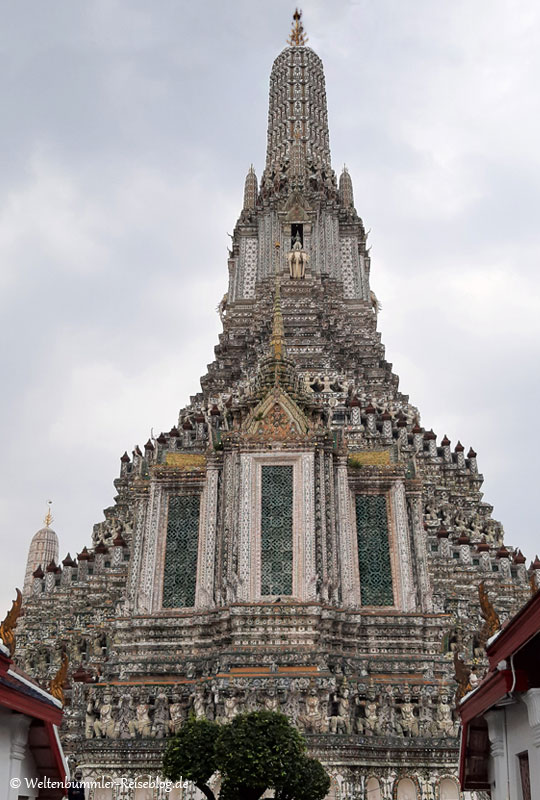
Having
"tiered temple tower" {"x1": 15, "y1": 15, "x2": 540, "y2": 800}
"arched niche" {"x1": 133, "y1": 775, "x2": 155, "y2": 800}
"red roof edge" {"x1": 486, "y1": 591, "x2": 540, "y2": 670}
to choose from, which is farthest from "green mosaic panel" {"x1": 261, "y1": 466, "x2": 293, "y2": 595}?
"red roof edge" {"x1": 486, "y1": 591, "x2": 540, "y2": 670}

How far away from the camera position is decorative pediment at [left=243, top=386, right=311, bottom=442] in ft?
85.6

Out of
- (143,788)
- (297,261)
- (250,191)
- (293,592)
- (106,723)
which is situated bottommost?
(143,788)

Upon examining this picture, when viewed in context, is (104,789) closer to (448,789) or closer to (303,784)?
(448,789)

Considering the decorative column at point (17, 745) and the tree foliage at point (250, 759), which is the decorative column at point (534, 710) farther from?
the tree foliage at point (250, 759)

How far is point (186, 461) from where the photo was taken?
2844cm

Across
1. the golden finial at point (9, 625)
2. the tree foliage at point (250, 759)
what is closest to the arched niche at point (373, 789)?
the tree foliage at point (250, 759)

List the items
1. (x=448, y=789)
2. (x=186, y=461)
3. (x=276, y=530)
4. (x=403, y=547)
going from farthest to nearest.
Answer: (x=186, y=461), (x=403, y=547), (x=276, y=530), (x=448, y=789)

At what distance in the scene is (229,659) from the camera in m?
22.5

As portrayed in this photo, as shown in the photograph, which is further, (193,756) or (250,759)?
(193,756)

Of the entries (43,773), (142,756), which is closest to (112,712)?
(142,756)

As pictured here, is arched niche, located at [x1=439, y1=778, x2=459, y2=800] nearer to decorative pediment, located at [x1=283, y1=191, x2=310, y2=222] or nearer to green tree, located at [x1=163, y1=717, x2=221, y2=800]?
green tree, located at [x1=163, y1=717, x2=221, y2=800]

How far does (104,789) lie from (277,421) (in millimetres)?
11604

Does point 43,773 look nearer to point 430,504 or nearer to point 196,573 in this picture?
point 196,573

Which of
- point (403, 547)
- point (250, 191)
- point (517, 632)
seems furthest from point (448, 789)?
point (250, 191)
